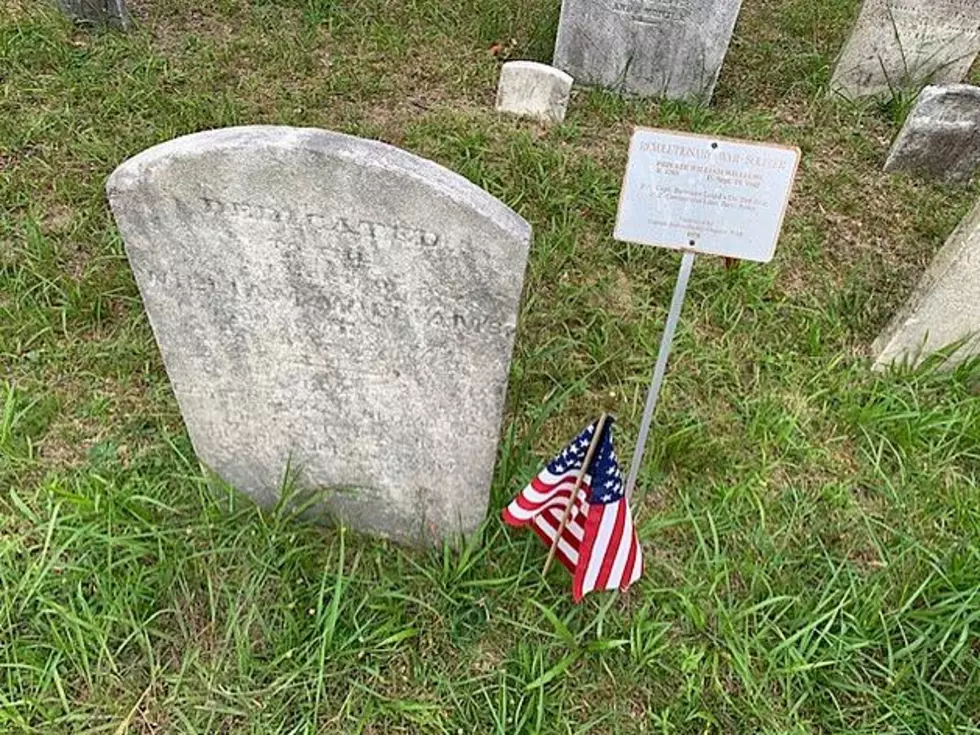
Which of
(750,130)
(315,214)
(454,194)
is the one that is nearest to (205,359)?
(315,214)

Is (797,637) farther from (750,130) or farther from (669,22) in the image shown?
(669,22)

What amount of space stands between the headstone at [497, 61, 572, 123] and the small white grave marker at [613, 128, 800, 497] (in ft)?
7.23

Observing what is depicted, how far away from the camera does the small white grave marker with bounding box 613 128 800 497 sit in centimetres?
161

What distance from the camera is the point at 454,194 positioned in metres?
1.47

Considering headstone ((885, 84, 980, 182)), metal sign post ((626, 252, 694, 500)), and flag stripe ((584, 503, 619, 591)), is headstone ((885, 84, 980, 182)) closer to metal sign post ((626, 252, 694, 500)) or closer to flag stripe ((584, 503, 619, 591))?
metal sign post ((626, 252, 694, 500))

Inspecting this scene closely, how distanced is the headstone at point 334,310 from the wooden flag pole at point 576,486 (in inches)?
8.5

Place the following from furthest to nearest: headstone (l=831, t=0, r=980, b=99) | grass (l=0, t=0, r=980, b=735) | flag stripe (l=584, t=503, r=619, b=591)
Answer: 1. headstone (l=831, t=0, r=980, b=99)
2. grass (l=0, t=0, r=980, b=735)
3. flag stripe (l=584, t=503, r=619, b=591)

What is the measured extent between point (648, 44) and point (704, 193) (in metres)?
2.60

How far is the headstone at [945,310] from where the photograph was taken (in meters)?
2.59

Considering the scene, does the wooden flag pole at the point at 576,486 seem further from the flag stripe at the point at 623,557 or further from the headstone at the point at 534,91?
the headstone at the point at 534,91

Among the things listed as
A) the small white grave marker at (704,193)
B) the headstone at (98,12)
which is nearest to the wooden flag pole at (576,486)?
the small white grave marker at (704,193)

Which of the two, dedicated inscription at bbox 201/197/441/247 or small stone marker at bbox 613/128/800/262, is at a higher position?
small stone marker at bbox 613/128/800/262

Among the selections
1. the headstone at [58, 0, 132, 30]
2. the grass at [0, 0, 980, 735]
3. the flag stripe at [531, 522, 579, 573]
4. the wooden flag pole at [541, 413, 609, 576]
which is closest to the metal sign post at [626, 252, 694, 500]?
the wooden flag pole at [541, 413, 609, 576]

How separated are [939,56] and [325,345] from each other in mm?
3557
